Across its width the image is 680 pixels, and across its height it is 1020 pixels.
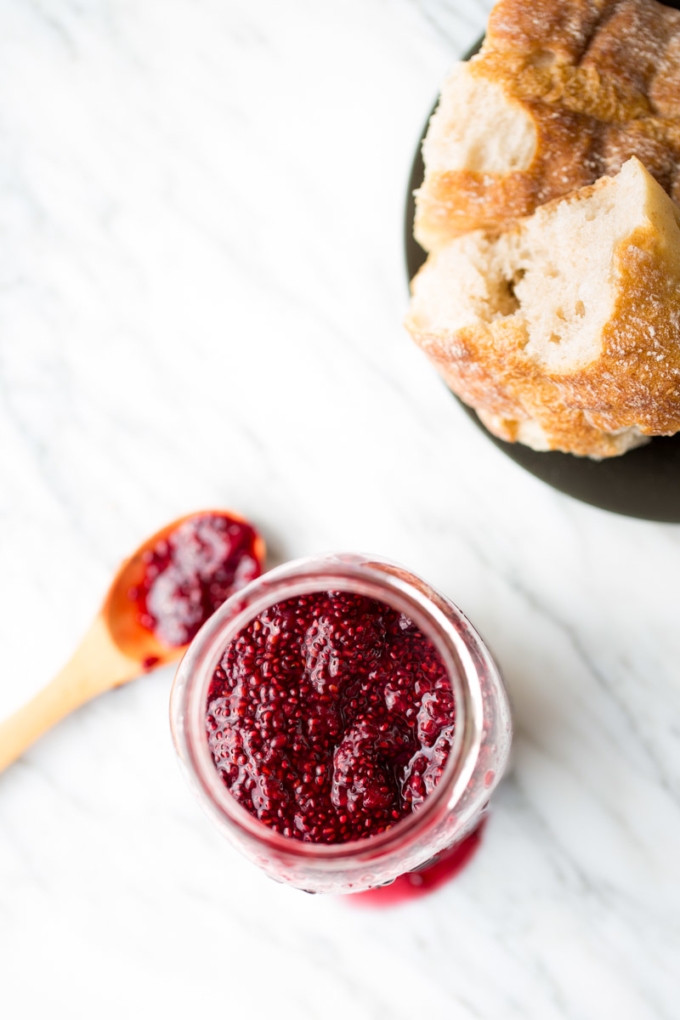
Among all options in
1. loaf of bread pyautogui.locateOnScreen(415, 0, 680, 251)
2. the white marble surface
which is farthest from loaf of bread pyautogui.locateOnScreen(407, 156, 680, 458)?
the white marble surface

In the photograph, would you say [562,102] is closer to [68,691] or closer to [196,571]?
[196,571]

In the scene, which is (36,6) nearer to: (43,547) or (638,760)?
(43,547)

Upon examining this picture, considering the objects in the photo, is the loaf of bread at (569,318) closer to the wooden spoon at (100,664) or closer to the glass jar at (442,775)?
the glass jar at (442,775)

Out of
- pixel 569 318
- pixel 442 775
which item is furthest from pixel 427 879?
pixel 569 318

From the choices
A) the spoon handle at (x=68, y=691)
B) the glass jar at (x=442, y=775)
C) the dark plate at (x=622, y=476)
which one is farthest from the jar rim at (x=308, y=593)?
the spoon handle at (x=68, y=691)

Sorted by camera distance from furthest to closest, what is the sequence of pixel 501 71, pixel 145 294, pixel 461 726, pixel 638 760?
pixel 145 294, pixel 638 760, pixel 501 71, pixel 461 726

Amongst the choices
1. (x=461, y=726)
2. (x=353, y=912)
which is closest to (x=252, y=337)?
(x=461, y=726)
